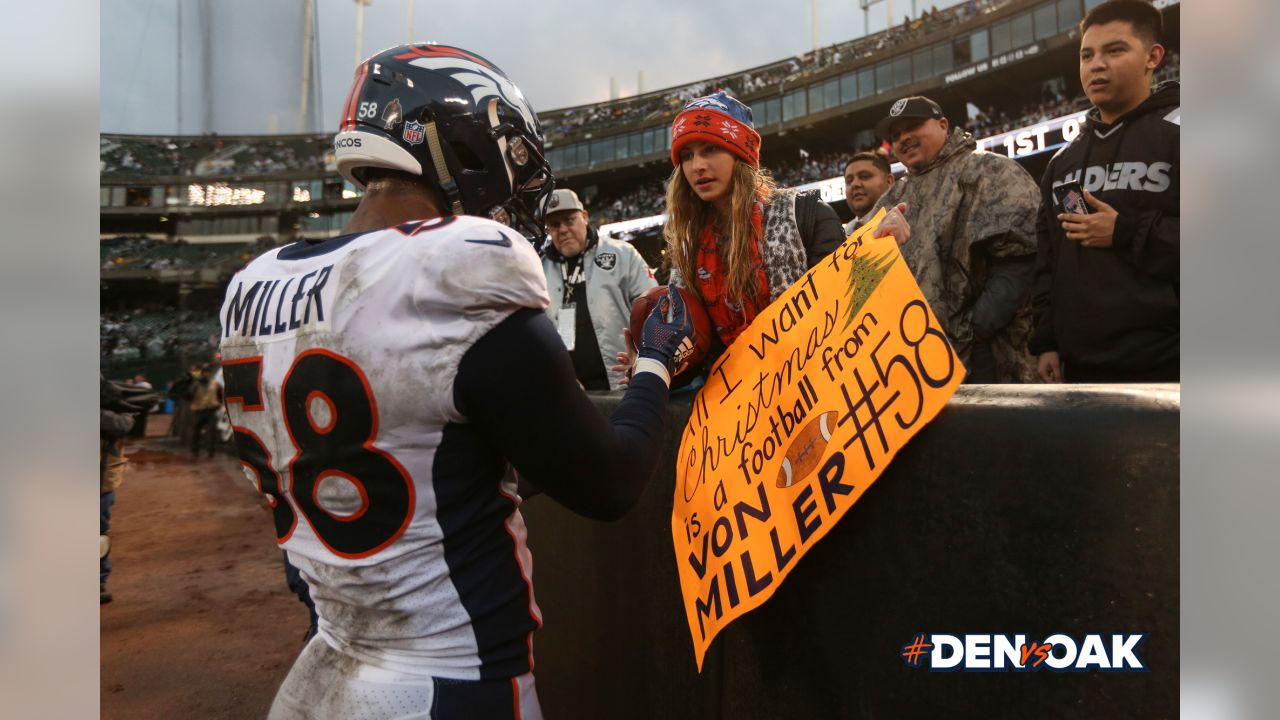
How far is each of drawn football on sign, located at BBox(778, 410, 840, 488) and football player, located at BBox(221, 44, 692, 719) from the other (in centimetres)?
23

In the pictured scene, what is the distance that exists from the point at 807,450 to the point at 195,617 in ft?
16.8

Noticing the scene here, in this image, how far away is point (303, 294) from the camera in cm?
117

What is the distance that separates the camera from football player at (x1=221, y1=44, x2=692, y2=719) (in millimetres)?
1061

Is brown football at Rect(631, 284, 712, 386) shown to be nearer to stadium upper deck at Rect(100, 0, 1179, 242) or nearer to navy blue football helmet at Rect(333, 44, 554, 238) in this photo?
navy blue football helmet at Rect(333, 44, 554, 238)

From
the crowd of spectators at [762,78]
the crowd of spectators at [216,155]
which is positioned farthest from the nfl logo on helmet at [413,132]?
the crowd of spectators at [216,155]

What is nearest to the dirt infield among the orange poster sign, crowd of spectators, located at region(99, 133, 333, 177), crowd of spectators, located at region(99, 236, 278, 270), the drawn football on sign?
the orange poster sign

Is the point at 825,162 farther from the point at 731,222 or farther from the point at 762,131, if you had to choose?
the point at 731,222

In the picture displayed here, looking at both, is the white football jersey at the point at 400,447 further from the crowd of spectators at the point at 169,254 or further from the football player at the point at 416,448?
the crowd of spectators at the point at 169,254

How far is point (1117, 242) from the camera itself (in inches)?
94.4

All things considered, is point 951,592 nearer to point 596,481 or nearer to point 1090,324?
point 596,481

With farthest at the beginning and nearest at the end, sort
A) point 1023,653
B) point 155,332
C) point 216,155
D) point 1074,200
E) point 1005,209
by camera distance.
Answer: point 216,155, point 155,332, point 1005,209, point 1074,200, point 1023,653

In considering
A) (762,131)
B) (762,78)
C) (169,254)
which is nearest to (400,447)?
(762,131)

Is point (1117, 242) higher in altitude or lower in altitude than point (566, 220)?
lower
